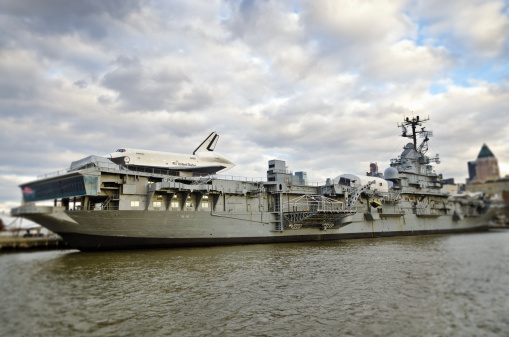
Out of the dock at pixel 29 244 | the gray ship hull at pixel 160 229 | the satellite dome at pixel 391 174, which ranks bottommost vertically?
the dock at pixel 29 244

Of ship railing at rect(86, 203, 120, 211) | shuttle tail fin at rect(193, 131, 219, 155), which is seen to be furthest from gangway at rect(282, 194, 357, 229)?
ship railing at rect(86, 203, 120, 211)

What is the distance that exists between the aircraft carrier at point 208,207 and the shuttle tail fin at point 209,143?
14.0 inches

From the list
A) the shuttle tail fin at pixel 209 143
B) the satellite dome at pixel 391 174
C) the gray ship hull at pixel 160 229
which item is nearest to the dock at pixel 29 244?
the gray ship hull at pixel 160 229

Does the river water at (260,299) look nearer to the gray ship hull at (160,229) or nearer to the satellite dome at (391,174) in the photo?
the gray ship hull at (160,229)

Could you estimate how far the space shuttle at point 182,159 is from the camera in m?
27.1

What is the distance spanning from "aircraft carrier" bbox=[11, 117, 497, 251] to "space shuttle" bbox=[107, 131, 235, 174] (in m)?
0.50

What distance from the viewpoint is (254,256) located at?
21203 millimetres

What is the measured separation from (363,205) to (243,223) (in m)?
16.4

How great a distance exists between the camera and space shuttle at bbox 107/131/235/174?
2708 cm

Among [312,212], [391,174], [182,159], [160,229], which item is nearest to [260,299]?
[160,229]

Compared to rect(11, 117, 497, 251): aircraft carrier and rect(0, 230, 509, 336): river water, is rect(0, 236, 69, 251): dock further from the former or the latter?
rect(0, 230, 509, 336): river water

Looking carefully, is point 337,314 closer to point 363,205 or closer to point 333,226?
point 333,226

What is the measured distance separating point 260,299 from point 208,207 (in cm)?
1841

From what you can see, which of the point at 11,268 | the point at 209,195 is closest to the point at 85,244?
the point at 11,268
